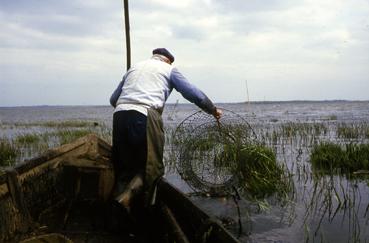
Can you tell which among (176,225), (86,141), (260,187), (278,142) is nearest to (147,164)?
(176,225)

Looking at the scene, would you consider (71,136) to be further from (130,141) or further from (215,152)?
(130,141)

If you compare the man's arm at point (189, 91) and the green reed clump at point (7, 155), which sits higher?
the man's arm at point (189, 91)

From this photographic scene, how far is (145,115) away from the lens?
13.9ft

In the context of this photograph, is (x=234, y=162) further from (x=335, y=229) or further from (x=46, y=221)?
(x=46, y=221)

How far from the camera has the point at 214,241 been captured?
10.5 ft

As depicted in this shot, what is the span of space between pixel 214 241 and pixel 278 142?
36.4ft

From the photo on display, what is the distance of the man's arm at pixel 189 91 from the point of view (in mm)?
4469

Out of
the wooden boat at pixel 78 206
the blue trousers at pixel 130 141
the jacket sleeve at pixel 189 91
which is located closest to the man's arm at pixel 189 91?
the jacket sleeve at pixel 189 91

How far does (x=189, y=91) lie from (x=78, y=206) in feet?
6.04

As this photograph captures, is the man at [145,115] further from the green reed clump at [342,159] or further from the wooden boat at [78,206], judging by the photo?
the green reed clump at [342,159]

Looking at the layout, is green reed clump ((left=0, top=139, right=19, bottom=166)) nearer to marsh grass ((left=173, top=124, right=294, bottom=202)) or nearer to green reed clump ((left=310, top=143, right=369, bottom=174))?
marsh grass ((left=173, top=124, right=294, bottom=202))

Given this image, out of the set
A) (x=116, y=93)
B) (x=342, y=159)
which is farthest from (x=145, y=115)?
(x=342, y=159)

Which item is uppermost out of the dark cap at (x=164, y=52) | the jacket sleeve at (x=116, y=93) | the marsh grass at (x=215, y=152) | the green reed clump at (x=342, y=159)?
the dark cap at (x=164, y=52)

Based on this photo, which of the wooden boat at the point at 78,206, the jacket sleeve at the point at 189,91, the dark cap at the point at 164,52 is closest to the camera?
the wooden boat at the point at 78,206
